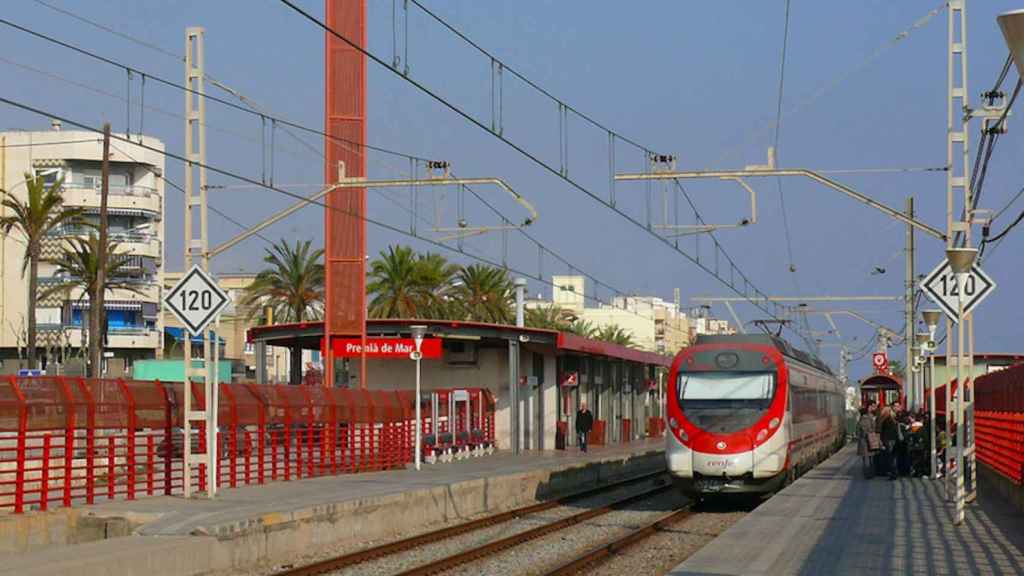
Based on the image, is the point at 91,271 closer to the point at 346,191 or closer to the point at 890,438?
the point at 346,191

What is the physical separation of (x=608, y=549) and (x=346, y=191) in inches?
905

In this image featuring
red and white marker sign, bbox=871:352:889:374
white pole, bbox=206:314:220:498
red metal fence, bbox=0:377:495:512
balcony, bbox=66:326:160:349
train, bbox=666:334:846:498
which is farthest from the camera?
balcony, bbox=66:326:160:349

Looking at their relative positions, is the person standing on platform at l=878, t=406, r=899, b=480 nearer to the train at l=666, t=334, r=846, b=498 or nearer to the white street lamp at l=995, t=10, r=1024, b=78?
the train at l=666, t=334, r=846, b=498

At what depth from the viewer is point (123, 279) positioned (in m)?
83.3

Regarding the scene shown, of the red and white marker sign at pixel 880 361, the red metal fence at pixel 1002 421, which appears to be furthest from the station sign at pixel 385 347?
the red and white marker sign at pixel 880 361

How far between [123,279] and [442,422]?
4901 cm

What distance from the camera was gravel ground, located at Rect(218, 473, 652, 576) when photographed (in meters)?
17.8

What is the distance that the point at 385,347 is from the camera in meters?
40.7

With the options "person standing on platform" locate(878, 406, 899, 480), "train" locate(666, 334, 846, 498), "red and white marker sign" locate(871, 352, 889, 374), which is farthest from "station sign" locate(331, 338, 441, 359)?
"red and white marker sign" locate(871, 352, 889, 374)

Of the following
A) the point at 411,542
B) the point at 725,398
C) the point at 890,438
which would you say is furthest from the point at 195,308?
the point at 890,438

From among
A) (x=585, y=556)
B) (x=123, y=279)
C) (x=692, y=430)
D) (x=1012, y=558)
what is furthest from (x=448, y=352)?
(x=123, y=279)

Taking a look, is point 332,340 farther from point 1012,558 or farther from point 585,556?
point 1012,558

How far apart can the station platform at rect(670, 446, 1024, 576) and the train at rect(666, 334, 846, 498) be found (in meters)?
0.78

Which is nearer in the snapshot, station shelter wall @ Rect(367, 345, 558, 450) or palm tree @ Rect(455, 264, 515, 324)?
station shelter wall @ Rect(367, 345, 558, 450)
